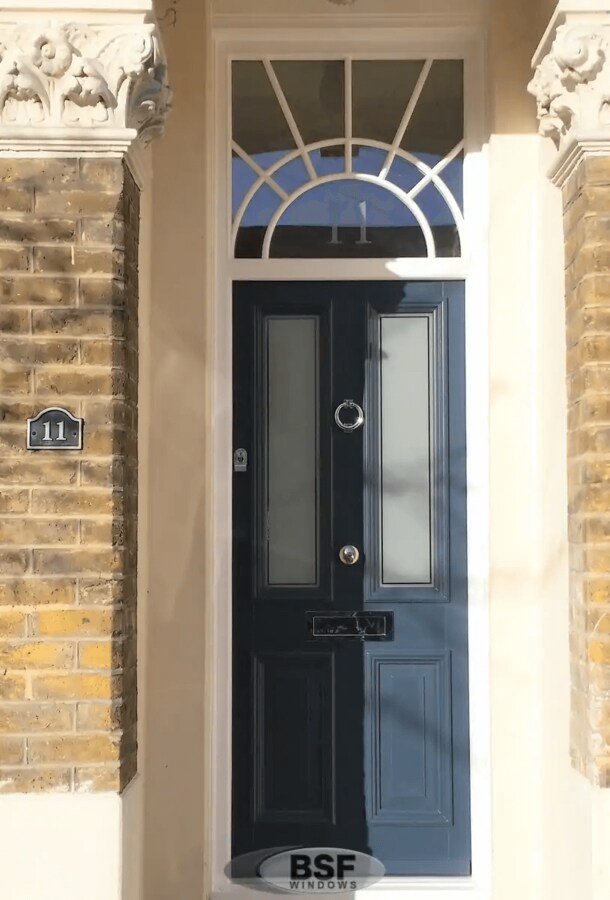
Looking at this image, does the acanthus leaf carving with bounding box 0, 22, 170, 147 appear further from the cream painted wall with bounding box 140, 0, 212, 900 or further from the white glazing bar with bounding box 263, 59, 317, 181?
the white glazing bar with bounding box 263, 59, 317, 181

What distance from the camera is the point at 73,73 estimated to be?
3.21 m

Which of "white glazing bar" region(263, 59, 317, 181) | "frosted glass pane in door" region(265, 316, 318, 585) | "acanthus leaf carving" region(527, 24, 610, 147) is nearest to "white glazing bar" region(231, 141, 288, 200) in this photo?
"white glazing bar" region(263, 59, 317, 181)

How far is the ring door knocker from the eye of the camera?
4227 millimetres

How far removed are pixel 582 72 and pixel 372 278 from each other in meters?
1.23

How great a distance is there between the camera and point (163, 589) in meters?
4.02

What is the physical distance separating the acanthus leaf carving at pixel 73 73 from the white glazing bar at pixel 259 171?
1.02 m

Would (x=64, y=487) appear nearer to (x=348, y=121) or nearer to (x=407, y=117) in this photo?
(x=348, y=121)

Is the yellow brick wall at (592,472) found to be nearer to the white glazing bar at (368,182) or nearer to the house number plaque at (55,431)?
the white glazing bar at (368,182)

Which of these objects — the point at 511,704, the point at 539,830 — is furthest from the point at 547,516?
the point at 539,830

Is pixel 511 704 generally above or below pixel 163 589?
below

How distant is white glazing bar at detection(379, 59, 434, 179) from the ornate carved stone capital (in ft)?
4.17

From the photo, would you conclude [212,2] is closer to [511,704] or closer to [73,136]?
[73,136]

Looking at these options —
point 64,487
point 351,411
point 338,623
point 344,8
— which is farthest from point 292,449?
point 344,8

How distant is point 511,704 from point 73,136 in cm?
251
